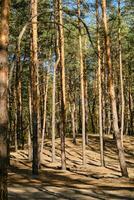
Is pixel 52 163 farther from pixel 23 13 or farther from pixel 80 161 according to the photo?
pixel 23 13

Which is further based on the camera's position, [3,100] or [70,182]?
[70,182]

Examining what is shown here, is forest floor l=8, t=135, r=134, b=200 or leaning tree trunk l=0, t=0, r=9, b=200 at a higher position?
leaning tree trunk l=0, t=0, r=9, b=200

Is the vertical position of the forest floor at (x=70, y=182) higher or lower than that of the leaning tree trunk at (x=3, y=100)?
lower

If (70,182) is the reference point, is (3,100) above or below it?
above

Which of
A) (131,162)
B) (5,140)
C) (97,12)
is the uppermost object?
(97,12)

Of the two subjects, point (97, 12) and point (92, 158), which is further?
point (92, 158)

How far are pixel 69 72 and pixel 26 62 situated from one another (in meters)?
13.5

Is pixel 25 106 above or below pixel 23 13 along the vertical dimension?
below

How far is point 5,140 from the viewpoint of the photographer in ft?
25.0

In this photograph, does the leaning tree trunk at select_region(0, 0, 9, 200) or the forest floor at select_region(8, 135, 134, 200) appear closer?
the leaning tree trunk at select_region(0, 0, 9, 200)

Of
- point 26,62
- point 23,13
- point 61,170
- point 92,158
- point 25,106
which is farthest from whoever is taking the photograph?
point 25,106

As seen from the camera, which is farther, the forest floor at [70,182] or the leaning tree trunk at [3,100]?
the forest floor at [70,182]

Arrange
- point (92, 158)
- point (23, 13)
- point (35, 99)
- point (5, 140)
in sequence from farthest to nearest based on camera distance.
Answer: point (92, 158), point (23, 13), point (35, 99), point (5, 140)

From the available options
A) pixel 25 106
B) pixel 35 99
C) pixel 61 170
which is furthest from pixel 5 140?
pixel 25 106
